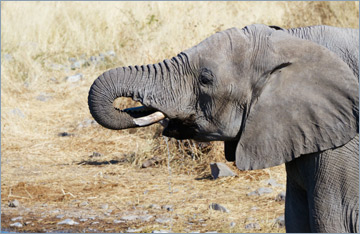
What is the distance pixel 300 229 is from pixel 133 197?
11.0ft

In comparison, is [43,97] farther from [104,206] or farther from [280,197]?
[280,197]

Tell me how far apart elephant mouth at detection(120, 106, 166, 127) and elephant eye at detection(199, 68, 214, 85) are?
261 millimetres

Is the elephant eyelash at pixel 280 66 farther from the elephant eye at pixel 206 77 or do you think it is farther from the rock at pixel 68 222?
the rock at pixel 68 222

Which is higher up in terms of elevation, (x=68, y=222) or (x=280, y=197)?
(x=280, y=197)

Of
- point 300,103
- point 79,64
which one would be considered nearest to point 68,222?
point 300,103

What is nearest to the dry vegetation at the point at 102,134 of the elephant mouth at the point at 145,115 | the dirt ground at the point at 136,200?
the dirt ground at the point at 136,200

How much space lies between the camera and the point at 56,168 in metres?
8.40

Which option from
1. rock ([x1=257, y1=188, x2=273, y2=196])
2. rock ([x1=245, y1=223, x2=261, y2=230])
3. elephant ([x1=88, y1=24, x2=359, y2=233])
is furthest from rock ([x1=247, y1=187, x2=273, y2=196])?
elephant ([x1=88, y1=24, x2=359, y2=233])

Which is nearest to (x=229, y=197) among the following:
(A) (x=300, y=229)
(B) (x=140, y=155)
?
(B) (x=140, y=155)

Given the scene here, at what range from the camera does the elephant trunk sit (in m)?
3.63

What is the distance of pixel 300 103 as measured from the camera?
3.56 meters

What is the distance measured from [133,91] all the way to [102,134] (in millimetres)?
5845

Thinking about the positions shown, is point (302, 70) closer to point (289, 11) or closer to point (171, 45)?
point (171, 45)

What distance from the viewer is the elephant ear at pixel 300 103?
3504 millimetres
